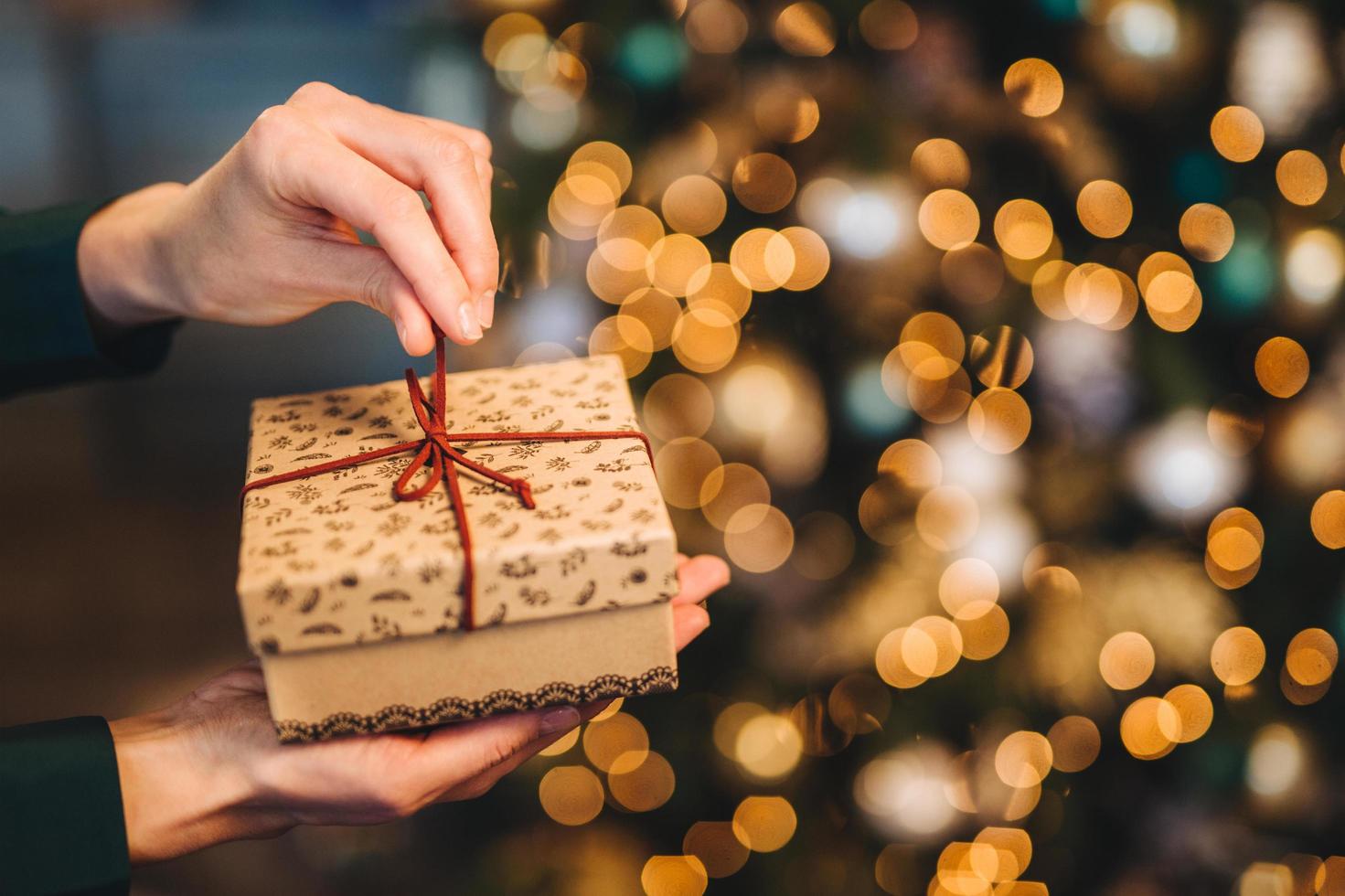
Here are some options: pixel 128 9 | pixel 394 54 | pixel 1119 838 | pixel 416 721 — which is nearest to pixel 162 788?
pixel 416 721

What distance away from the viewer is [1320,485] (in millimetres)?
1156

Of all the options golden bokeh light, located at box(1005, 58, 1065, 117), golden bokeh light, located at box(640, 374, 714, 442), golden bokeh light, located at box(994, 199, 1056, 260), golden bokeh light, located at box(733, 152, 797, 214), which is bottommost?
golden bokeh light, located at box(640, 374, 714, 442)

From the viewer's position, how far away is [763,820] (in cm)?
130

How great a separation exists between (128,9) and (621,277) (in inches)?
50.1

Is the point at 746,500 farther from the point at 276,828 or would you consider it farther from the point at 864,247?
the point at 276,828

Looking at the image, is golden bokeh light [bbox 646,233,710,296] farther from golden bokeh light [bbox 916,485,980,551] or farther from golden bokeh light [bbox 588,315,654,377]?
golden bokeh light [bbox 916,485,980,551]

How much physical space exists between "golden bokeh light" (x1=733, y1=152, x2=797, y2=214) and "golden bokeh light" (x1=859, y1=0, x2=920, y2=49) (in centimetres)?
16

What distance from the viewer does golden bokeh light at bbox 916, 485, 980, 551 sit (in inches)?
46.7

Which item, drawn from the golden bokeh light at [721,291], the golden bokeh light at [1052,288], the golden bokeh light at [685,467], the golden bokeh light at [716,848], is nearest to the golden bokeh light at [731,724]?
the golden bokeh light at [716,848]

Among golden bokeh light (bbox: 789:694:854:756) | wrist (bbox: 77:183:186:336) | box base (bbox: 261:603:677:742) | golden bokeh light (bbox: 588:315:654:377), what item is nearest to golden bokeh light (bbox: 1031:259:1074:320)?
golden bokeh light (bbox: 588:315:654:377)

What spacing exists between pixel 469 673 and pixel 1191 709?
3.02 feet

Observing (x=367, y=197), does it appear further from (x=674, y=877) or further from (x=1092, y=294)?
(x=674, y=877)

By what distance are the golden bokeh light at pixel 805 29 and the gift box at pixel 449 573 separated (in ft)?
1.84

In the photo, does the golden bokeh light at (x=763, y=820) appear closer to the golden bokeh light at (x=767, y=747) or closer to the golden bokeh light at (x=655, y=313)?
the golden bokeh light at (x=767, y=747)
